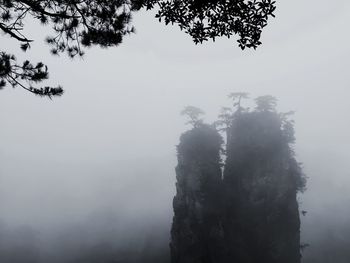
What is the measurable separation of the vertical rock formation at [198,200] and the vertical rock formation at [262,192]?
1.43 meters

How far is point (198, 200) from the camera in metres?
37.3

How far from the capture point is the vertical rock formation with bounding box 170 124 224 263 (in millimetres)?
36938

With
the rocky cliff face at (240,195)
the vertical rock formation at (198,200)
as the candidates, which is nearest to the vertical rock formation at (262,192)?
the rocky cliff face at (240,195)

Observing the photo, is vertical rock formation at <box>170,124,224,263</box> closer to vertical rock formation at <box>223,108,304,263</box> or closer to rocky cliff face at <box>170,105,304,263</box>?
rocky cliff face at <box>170,105,304,263</box>

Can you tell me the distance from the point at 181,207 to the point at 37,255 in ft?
205

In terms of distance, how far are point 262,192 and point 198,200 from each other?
21.0ft

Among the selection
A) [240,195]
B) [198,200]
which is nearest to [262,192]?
[240,195]

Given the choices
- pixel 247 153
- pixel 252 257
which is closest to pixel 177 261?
pixel 252 257

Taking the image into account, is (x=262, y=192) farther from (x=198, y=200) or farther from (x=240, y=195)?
(x=198, y=200)

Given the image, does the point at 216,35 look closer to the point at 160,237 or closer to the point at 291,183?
the point at 291,183

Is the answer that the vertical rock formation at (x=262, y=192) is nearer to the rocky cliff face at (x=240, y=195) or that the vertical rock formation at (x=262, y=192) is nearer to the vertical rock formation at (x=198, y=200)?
the rocky cliff face at (x=240, y=195)

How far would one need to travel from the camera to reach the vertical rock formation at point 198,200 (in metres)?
36.9

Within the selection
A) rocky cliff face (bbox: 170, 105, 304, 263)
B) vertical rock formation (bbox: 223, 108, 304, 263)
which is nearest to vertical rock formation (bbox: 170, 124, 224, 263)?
rocky cliff face (bbox: 170, 105, 304, 263)

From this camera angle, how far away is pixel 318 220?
62.7 meters
